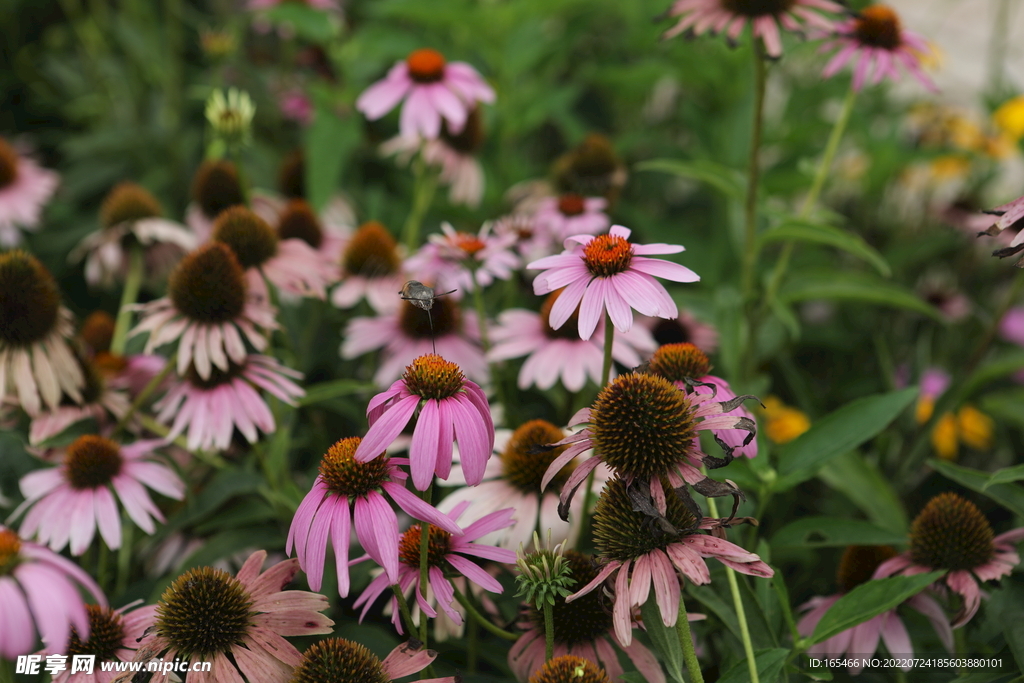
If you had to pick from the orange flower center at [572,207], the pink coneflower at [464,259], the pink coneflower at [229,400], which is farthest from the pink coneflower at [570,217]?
the pink coneflower at [229,400]

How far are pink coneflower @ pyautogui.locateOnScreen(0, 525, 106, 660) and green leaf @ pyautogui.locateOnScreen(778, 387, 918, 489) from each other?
2.04 ft

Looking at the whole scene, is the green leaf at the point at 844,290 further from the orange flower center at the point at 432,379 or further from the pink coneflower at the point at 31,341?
the pink coneflower at the point at 31,341

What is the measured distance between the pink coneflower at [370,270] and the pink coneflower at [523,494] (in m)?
0.39

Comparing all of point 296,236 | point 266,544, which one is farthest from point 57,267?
point 266,544

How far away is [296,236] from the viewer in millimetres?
1260

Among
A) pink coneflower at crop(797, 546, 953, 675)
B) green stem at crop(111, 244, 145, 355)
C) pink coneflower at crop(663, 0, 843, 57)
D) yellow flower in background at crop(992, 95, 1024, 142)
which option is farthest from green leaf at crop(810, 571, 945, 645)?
yellow flower in background at crop(992, 95, 1024, 142)

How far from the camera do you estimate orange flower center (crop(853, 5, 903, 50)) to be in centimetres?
111

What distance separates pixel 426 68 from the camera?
1.26 meters

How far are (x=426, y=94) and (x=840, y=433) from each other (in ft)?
2.57

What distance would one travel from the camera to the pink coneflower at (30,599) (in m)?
0.50

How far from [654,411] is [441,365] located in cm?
17

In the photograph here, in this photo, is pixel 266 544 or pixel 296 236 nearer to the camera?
pixel 266 544

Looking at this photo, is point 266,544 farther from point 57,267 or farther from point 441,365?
point 57,267

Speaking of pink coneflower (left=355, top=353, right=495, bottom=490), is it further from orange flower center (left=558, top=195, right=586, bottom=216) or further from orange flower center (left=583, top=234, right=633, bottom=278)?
orange flower center (left=558, top=195, right=586, bottom=216)
